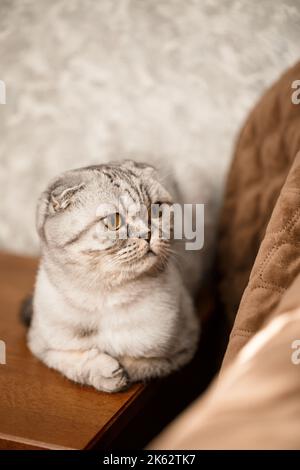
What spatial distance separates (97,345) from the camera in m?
0.84

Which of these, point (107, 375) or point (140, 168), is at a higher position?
point (140, 168)

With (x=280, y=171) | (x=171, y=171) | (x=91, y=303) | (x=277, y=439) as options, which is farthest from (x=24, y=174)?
(x=277, y=439)

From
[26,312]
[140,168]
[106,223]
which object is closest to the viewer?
[106,223]

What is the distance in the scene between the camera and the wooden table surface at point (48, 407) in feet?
2.33

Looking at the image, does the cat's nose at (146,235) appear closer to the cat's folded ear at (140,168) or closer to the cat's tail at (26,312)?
the cat's folded ear at (140,168)

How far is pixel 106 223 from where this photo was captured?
78 cm

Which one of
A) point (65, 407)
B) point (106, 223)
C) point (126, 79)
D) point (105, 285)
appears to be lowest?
point (65, 407)

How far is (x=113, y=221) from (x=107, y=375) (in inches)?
10.2

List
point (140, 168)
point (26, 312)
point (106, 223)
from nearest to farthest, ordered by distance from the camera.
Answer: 1. point (106, 223)
2. point (140, 168)
3. point (26, 312)

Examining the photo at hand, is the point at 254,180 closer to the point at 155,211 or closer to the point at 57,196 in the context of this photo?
the point at 155,211

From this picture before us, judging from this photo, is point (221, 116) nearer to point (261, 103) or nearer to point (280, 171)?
point (261, 103)

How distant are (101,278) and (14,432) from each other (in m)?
0.27

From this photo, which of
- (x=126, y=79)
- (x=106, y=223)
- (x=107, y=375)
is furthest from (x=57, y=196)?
(x=126, y=79)

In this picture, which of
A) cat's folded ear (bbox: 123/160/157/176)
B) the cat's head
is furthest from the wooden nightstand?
cat's folded ear (bbox: 123/160/157/176)
